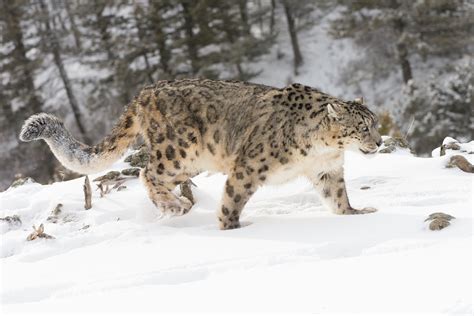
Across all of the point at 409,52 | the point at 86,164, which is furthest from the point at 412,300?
the point at 409,52

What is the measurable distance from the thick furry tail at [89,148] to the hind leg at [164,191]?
1.44ft

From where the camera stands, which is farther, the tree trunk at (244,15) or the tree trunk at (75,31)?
the tree trunk at (244,15)

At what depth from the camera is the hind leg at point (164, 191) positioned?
659 cm

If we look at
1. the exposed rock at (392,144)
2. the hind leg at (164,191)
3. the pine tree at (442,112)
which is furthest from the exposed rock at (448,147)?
the pine tree at (442,112)

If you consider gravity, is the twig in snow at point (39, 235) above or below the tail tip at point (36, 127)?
below

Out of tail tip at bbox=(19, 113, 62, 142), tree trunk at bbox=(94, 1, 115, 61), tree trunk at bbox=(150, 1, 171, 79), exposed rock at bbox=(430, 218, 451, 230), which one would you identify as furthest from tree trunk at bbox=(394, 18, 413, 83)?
exposed rock at bbox=(430, 218, 451, 230)

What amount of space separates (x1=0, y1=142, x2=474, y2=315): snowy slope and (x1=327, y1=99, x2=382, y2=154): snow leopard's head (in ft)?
2.07

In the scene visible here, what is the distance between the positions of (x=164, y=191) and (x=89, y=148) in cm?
101

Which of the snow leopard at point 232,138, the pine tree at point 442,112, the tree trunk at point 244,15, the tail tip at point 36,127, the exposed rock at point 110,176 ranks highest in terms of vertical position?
the tree trunk at point 244,15

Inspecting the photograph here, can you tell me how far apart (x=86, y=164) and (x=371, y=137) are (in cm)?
297

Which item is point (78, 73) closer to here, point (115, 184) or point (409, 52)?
point (409, 52)

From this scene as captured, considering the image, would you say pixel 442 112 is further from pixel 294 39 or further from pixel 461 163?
pixel 461 163

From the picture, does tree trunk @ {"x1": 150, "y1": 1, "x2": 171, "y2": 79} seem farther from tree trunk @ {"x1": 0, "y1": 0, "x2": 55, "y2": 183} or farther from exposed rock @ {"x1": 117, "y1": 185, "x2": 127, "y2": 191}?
exposed rock @ {"x1": 117, "y1": 185, "x2": 127, "y2": 191}

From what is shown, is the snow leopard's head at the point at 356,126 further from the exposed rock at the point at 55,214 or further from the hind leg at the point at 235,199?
the exposed rock at the point at 55,214
